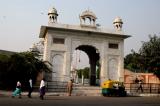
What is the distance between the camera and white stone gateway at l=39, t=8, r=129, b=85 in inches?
1399

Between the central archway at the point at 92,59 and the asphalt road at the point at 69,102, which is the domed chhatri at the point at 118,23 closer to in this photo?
the central archway at the point at 92,59

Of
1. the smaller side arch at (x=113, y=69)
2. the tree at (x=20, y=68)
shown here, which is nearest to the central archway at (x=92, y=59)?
the smaller side arch at (x=113, y=69)

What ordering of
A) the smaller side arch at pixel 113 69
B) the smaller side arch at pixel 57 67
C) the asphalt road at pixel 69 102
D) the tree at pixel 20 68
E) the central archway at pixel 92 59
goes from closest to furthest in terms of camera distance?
1. the asphalt road at pixel 69 102
2. the tree at pixel 20 68
3. the smaller side arch at pixel 57 67
4. the smaller side arch at pixel 113 69
5. the central archway at pixel 92 59

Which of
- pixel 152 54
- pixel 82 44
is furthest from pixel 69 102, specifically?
pixel 152 54

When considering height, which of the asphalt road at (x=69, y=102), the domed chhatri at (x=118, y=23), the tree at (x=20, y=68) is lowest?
the asphalt road at (x=69, y=102)

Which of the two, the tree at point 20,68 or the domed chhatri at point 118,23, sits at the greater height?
the domed chhatri at point 118,23

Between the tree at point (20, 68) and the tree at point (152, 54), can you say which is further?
the tree at point (152, 54)

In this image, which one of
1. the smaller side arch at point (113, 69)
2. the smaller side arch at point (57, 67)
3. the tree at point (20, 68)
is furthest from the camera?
the smaller side arch at point (113, 69)

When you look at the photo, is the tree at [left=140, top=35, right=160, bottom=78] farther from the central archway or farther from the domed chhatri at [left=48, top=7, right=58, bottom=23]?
the domed chhatri at [left=48, top=7, right=58, bottom=23]

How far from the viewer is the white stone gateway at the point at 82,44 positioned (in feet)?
117

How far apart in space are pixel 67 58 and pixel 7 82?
314 inches

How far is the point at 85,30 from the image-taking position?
36.6 meters

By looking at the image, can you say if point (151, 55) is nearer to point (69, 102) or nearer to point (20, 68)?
point (20, 68)

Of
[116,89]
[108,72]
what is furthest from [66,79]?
[116,89]
